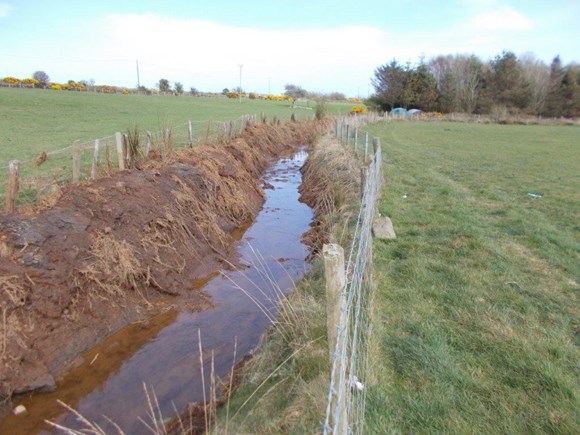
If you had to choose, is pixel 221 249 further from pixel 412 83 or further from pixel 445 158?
pixel 412 83

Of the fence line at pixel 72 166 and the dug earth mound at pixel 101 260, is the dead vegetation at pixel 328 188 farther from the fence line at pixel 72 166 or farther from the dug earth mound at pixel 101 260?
the fence line at pixel 72 166

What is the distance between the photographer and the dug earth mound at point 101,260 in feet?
16.6

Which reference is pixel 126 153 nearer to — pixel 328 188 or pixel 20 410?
pixel 328 188

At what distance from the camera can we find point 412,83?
187ft

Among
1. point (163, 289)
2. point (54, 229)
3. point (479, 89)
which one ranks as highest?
point (479, 89)

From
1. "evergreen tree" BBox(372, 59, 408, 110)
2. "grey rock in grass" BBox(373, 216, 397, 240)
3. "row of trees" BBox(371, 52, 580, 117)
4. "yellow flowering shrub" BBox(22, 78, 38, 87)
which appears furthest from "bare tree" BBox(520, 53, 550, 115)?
"yellow flowering shrub" BBox(22, 78, 38, 87)

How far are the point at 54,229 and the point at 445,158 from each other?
16451 mm

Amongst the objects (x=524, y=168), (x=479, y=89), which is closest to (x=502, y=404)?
(x=524, y=168)

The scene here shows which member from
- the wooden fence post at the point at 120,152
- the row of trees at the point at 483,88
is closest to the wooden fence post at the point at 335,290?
the wooden fence post at the point at 120,152

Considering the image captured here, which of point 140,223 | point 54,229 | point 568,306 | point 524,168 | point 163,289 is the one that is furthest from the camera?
point 524,168

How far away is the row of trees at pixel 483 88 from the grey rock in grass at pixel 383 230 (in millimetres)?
53684

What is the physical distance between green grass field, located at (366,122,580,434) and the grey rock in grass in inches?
8.9

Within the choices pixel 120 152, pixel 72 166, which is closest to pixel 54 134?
pixel 72 166

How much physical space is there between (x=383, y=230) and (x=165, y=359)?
14.0 feet
